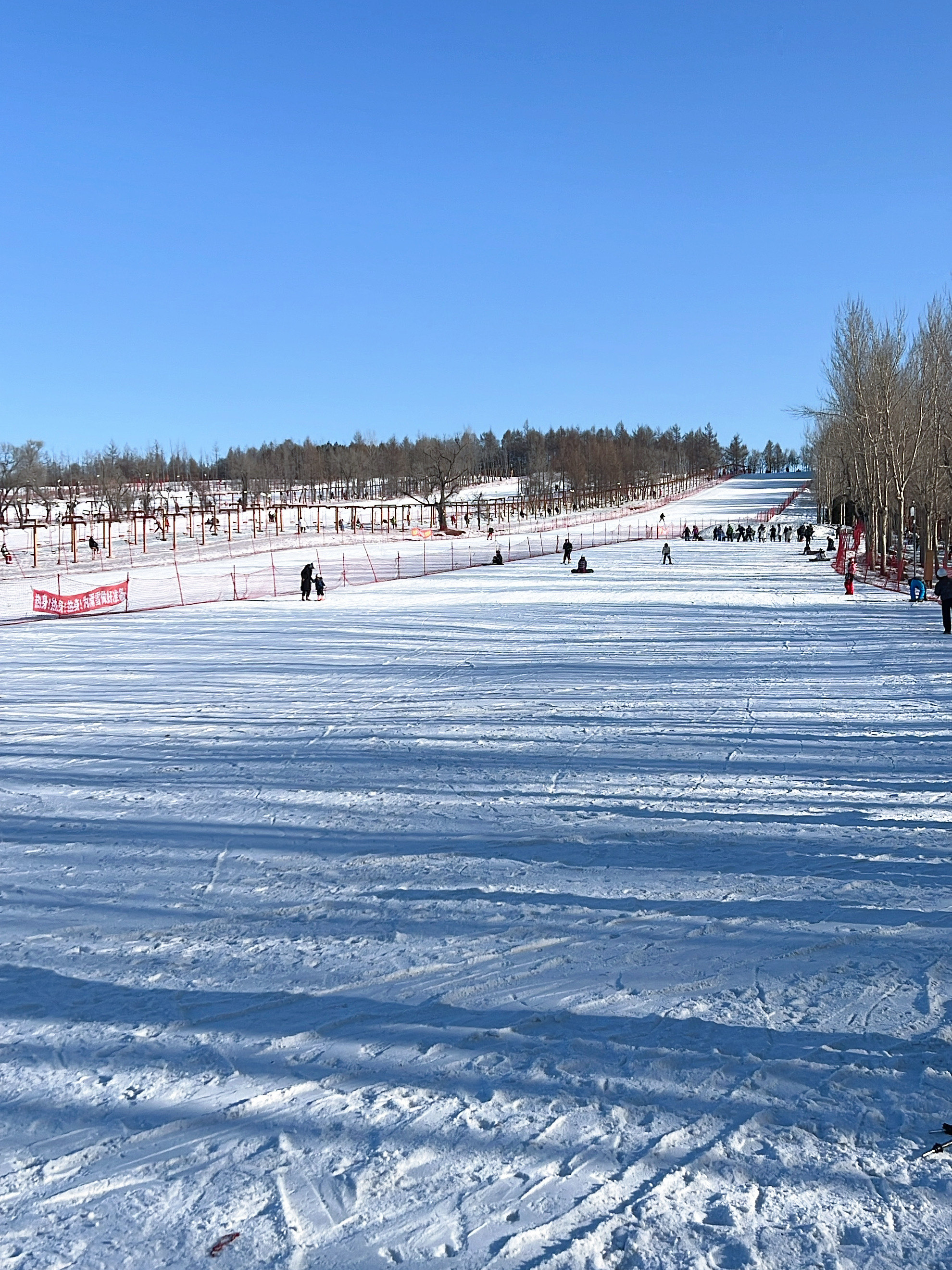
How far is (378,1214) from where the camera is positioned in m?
3.15

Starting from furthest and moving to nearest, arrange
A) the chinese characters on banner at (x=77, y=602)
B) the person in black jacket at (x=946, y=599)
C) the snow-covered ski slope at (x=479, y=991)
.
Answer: the chinese characters on banner at (x=77, y=602)
the person in black jacket at (x=946, y=599)
the snow-covered ski slope at (x=479, y=991)

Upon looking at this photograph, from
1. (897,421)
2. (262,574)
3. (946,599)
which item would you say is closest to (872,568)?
(897,421)

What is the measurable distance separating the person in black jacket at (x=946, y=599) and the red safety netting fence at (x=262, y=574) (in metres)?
19.2

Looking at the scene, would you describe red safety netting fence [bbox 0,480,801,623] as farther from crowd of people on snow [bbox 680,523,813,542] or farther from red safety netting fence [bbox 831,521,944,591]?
red safety netting fence [bbox 831,521,944,591]

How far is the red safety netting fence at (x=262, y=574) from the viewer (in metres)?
28.9

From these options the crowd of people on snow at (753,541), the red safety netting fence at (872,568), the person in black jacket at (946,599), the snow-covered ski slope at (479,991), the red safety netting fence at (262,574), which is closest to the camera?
the snow-covered ski slope at (479,991)

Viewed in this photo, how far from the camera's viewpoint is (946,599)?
1855 cm

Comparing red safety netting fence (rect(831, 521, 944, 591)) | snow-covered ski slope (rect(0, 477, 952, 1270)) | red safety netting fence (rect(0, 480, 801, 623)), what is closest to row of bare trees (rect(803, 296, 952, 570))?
red safety netting fence (rect(831, 521, 944, 591))

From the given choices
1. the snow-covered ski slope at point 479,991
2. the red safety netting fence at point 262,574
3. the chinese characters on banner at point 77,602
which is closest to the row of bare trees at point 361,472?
the red safety netting fence at point 262,574

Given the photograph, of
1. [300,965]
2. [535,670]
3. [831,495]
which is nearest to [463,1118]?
[300,965]

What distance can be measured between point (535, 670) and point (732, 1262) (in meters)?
11.9

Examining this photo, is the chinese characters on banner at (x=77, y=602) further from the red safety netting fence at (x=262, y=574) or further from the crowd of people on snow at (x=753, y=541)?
the crowd of people on snow at (x=753, y=541)

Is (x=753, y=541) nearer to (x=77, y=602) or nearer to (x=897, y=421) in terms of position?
(x=897, y=421)

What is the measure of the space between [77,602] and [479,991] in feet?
89.5
